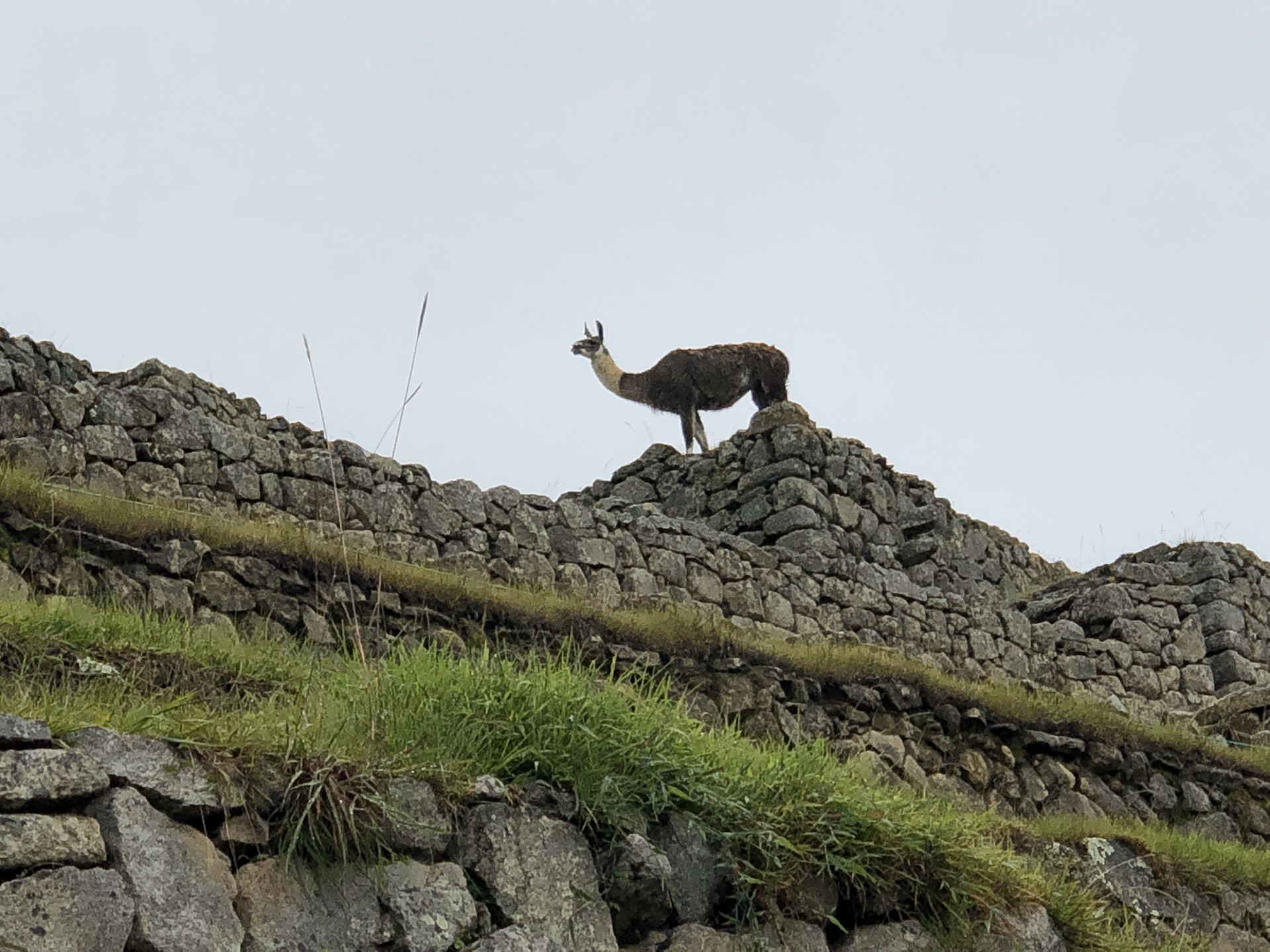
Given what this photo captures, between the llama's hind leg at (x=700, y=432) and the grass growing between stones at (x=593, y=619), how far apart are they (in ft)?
16.0

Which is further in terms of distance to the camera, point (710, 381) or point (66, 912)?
point (710, 381)

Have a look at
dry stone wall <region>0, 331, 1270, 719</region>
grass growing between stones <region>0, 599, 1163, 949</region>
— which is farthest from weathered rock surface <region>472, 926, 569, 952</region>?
dry stone wall <region>0, 331, 1270, 719</region>

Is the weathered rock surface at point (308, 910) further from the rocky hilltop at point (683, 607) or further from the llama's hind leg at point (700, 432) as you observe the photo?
the llama's hind leg at point (700, 432)

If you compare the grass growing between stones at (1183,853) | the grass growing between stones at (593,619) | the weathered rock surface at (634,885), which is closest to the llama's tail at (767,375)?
the grass growing between stones at (593,619)

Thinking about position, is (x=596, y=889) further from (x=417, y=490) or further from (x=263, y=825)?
(x=417, y=490)

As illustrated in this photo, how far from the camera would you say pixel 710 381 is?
1747cm

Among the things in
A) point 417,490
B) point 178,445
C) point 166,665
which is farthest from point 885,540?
point 166,665

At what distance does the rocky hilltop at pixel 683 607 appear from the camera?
13.7 feet

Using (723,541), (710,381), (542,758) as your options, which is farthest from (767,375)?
(542,758)

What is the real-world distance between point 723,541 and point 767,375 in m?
4.49

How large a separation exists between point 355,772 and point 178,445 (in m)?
6.64

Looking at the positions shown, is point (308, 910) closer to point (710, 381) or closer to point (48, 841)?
point (48, 841)

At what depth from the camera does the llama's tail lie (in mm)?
17406

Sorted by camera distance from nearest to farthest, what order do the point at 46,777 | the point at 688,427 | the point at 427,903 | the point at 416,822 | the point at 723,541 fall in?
1. the point at 46,777
2. the point at 427,903
3. the point at 416,822
4. the point at 723,541
5. the point at 688,427
